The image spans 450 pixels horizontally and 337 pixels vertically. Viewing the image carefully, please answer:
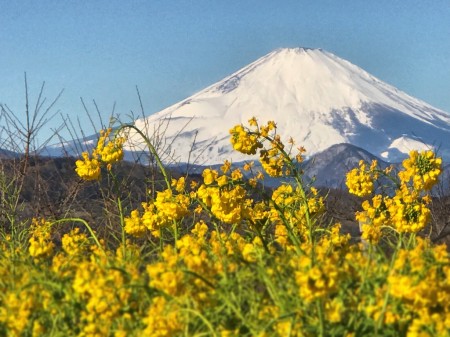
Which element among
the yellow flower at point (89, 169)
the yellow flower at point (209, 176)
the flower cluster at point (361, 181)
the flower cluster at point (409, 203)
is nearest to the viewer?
the yellow flower at point (209, 176)

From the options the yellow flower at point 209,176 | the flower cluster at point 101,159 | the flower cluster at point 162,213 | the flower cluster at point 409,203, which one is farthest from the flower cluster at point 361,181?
the flower cluster at point 101,159

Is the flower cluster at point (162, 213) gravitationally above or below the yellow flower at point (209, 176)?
below

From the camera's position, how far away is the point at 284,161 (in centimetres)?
623

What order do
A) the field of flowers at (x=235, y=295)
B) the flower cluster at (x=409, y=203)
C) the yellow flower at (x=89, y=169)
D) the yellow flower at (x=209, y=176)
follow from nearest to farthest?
1. the field of flowers at (x=235, y=295)
2. the yellow flower at (x=209, y=176)
3. the flower cluster at (x=409, y=203)
4. the yellow flower at (x=89, y=169)

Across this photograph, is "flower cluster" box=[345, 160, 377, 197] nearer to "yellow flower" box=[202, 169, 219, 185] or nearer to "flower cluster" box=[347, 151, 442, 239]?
"flower cluster" box=[347, 151, 442, 239]

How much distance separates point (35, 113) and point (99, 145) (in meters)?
4.13

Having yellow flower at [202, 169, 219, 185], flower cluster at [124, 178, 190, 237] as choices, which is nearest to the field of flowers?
yellow flower at [202, 169, 219, 185]

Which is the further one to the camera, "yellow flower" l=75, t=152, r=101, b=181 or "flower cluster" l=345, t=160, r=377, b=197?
"flower cluster" l=345, t=160, r=377, b=197

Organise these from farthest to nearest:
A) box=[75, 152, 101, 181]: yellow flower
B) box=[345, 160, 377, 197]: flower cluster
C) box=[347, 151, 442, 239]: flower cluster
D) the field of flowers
→ 1. box=[345, 160, 377, 197]: flower cluster
2. box=[75, 152, 101, 181]: yellow flower
3. box=[347, 151, 442, 239]: flower cluster
4. the field of flowers

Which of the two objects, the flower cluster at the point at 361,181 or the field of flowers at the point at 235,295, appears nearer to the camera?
the field of flowers at the point at 235,295

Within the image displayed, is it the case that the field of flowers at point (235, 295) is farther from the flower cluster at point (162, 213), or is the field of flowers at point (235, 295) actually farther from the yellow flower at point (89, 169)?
the yellow flower at point (89, 169)

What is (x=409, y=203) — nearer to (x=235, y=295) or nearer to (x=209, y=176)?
(x=209, y=176)

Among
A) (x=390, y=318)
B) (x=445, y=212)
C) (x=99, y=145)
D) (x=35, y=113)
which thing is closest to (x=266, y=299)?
(x=390, y=318)

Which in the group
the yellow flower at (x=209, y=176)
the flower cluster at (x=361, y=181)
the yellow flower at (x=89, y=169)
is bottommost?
the flower cluster at (x=361, y=181)
